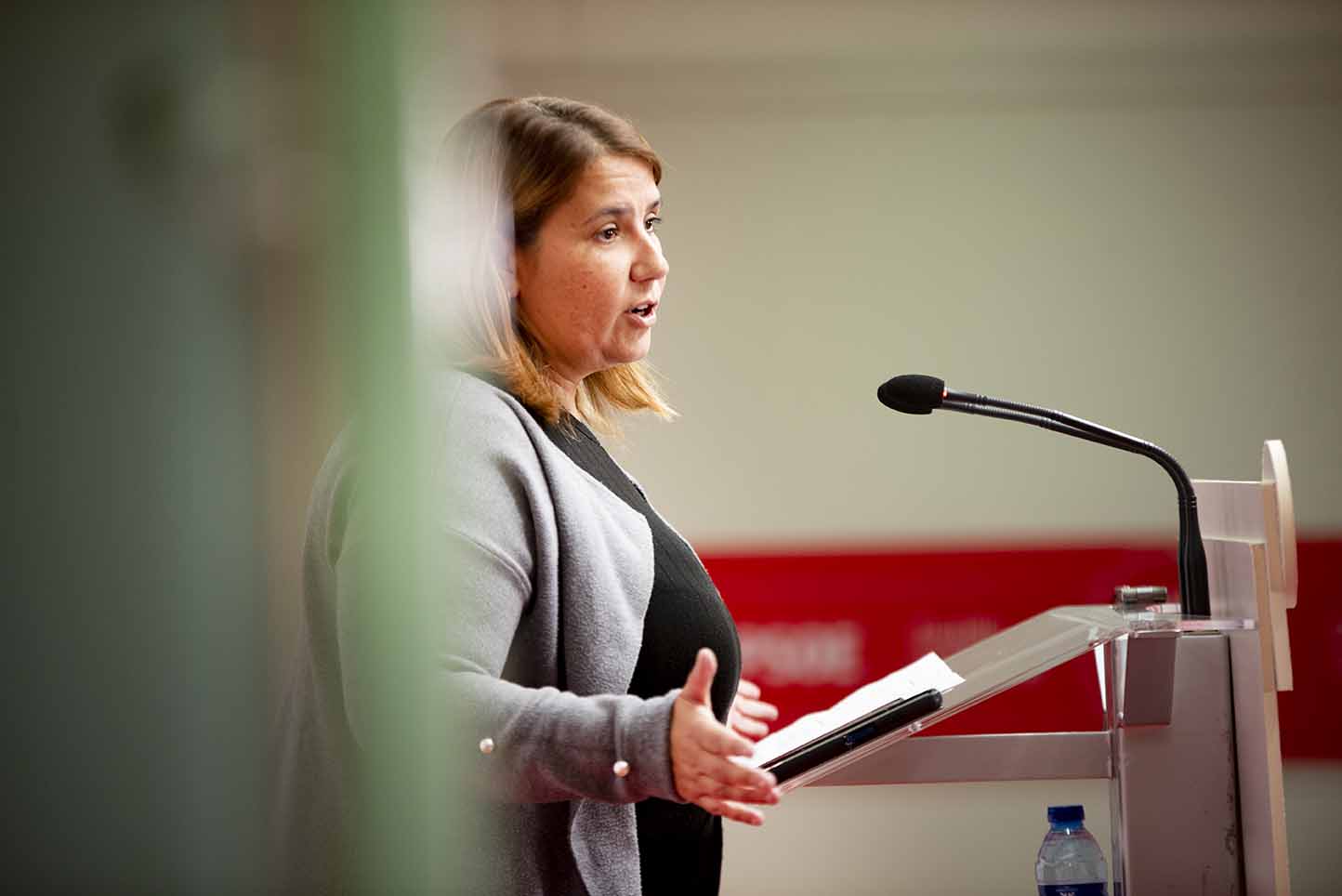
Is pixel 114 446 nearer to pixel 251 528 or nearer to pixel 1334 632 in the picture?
pixel 251 528

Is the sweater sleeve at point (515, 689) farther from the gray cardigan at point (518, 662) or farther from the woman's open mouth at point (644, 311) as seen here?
the woman's open mouth at point (644, 311)

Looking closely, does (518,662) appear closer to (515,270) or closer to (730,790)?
(730,790)

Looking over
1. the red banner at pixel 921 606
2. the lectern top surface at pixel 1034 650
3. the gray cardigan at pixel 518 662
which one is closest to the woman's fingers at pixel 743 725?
the lectern top surface at pixel 1034 650

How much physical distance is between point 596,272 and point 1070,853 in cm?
88

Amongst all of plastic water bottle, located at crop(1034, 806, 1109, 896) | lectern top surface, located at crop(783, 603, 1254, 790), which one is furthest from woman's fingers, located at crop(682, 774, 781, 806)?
plastic water bottle, located at crop(1034, 806, 1109, 896)

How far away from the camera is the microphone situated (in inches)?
50.1

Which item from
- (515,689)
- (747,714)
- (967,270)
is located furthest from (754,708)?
(967,270)

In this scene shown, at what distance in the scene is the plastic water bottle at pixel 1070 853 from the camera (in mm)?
1350

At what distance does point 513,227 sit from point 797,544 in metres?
1.91

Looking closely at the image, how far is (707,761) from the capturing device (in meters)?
0.68

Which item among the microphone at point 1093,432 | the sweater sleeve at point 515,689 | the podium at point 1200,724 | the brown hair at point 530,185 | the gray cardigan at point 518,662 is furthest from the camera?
the microphone at point 1093,432

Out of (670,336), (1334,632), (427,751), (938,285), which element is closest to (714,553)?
(670,336)

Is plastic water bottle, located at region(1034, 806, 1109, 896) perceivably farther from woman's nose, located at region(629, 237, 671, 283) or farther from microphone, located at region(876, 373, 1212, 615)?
woman's nose, located at region(629, 237, 671, 283)

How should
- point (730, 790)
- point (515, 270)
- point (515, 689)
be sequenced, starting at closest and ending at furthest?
point (515, 689) < point (730, 790) < point (515, 270)
